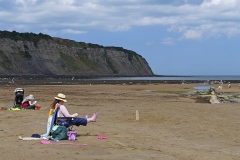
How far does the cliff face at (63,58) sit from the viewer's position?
127 metres

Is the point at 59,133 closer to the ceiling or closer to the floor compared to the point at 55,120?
closer to the floor

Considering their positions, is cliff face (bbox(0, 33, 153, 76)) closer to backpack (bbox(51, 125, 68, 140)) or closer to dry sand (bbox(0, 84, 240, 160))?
dry sand (bbox(0, 84, 240, 160))

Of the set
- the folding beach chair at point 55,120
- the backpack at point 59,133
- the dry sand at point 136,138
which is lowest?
the dry sand at point 136,138

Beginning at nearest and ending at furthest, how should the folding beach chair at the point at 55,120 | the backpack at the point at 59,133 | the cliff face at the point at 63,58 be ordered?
1. the backpack at the point at 59,133
2. the folding beach chair at the point at 55,120
3. the cliff face at the point at 63,58

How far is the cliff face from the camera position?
126875 millimetres

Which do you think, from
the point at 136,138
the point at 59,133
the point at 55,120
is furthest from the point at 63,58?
the point at 59,133

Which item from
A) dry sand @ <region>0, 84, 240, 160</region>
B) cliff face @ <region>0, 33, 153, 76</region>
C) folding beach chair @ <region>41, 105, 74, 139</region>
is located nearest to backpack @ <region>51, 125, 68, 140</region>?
folding beach chair @ <region>41, 105, 74, 139</region>

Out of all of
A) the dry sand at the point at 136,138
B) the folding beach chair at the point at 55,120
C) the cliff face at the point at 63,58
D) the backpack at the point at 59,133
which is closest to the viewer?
the dry sand at the point at 136,138

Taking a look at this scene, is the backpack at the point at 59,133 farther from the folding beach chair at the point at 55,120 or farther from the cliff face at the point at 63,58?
the cliff face at the point at 63,58

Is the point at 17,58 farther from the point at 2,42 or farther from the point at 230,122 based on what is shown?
the point at 230,122

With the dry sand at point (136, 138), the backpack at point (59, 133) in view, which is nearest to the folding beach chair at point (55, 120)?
the backpack at point (59, 133)

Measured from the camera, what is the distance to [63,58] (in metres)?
148

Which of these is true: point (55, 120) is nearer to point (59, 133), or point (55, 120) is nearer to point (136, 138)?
point (59, 133)

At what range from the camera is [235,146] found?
12.5 meters
